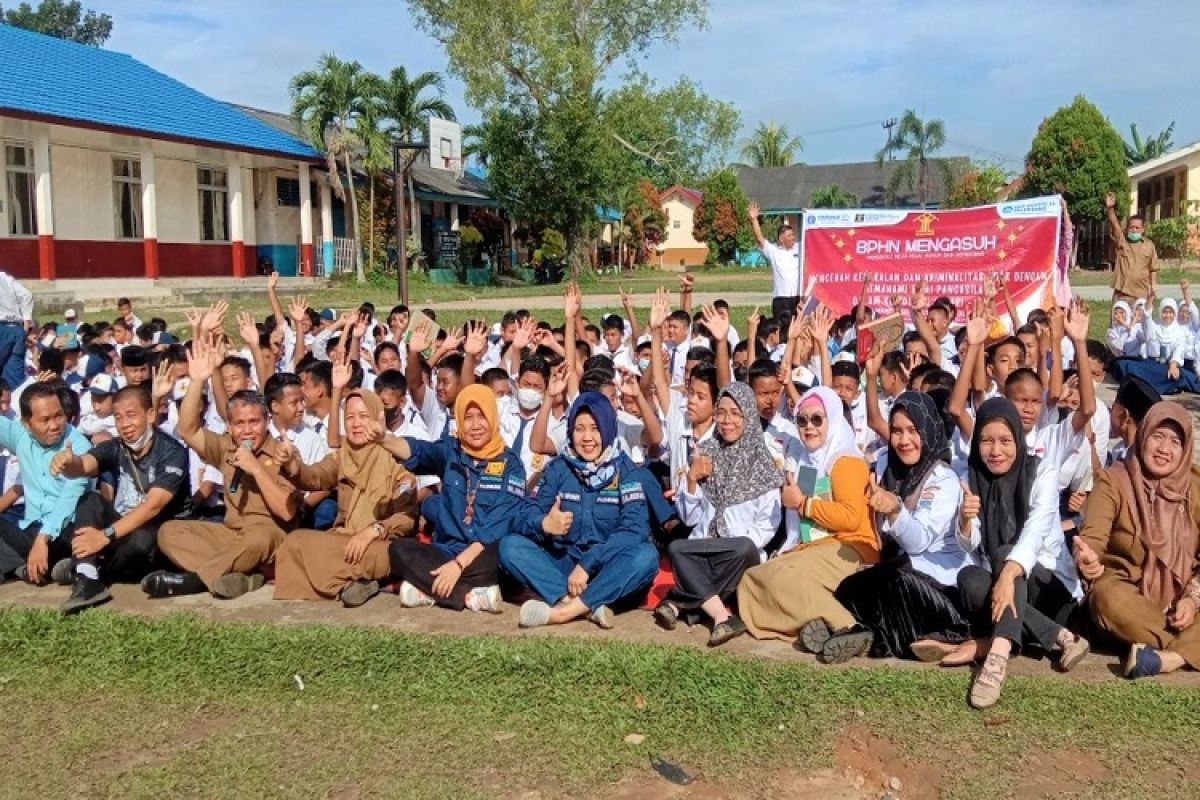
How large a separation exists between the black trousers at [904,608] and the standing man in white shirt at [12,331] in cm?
638

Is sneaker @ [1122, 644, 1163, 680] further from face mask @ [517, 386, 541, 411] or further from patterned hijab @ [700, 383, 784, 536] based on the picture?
face mask @ [517, 386, 541, 411]

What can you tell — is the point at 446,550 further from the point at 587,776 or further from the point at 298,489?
the point at 587,776

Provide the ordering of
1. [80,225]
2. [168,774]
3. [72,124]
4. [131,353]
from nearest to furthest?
[168,774] < [131,353] < [72,124] < [80,225]

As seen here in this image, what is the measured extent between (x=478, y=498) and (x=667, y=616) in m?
1.12

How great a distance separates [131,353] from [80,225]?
14353mm

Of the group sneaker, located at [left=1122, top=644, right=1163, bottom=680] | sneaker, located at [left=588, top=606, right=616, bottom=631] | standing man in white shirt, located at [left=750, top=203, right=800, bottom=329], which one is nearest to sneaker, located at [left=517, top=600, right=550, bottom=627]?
sneaker, located at [left=588, top=606, right=616, bottom=631]

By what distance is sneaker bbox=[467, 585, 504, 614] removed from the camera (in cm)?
469

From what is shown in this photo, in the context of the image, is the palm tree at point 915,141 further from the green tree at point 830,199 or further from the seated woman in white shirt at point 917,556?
the seated woman in white shirt at point 917,556

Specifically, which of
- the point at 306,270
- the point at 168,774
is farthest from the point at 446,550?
the point at 306,270

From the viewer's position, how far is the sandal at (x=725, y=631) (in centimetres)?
421

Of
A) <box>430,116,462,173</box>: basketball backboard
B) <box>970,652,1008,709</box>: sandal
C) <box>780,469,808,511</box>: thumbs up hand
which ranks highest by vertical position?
<box>430,116,462,173</box>: basketball backboard

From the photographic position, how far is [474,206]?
3397 cm

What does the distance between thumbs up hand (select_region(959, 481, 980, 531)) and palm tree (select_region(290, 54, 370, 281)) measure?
73.4 feet

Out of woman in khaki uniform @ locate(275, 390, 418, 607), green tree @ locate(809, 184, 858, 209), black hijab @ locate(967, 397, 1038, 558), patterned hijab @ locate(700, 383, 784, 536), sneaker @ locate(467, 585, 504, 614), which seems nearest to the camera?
black hijab @ locate(967, 397, 1038, 558)
